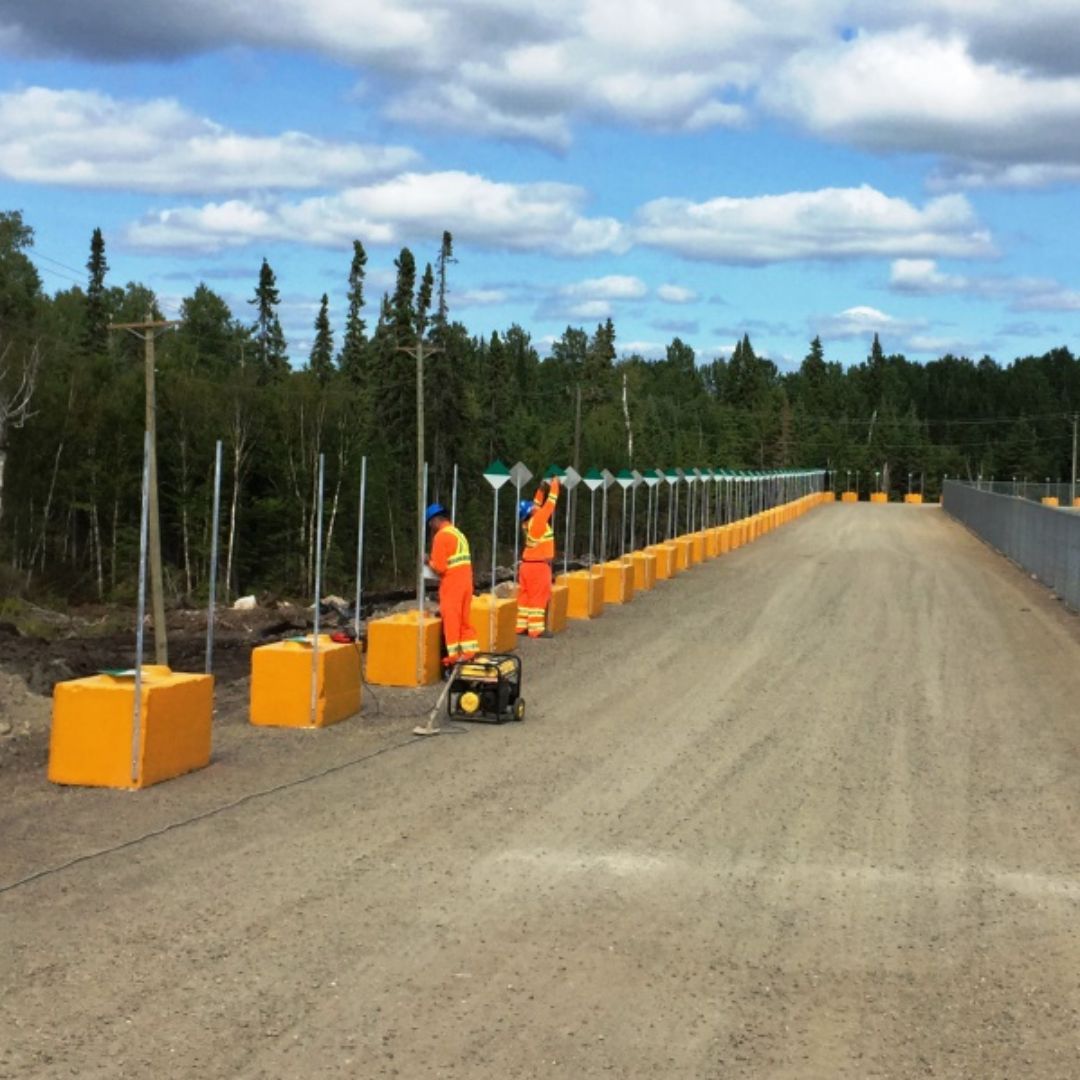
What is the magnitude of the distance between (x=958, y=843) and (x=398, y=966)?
167 inches

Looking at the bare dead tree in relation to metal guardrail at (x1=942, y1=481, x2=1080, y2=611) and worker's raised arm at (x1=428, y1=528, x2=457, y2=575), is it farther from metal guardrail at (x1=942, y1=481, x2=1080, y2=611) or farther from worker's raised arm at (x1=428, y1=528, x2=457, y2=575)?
worker's raised arm at (x1=428, y1=528, x2=457, y2=575)

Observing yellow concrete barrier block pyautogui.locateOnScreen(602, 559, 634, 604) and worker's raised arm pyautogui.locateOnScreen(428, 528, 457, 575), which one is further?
yellow concrete barrier block pyautogui.locateOnScreen(602, 559, 634, 604)

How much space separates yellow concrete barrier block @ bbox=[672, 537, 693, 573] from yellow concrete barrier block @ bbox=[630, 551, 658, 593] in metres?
4.34

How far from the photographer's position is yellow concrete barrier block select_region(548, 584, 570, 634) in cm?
2195

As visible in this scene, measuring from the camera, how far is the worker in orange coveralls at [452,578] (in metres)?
13.9

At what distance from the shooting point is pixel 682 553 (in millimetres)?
36094

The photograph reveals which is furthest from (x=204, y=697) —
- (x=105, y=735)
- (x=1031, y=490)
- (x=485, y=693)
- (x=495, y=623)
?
(x=1031, y=490)

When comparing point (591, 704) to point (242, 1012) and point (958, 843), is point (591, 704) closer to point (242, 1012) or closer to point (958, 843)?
point (958, 843)

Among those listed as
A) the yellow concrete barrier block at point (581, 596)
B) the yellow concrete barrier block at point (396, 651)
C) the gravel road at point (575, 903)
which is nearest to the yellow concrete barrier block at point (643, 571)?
the yellow concrete barrier block at point (581, 596)

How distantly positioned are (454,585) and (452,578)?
78mm

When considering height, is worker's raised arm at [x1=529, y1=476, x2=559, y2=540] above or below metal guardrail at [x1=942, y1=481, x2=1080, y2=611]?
above

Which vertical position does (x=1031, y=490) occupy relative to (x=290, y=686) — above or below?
above

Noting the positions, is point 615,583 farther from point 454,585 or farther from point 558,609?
point 454,585

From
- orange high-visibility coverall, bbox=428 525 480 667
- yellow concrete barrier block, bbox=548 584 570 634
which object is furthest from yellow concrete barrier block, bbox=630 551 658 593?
orange high-visibility coverall, bbox=428 525 480 667
